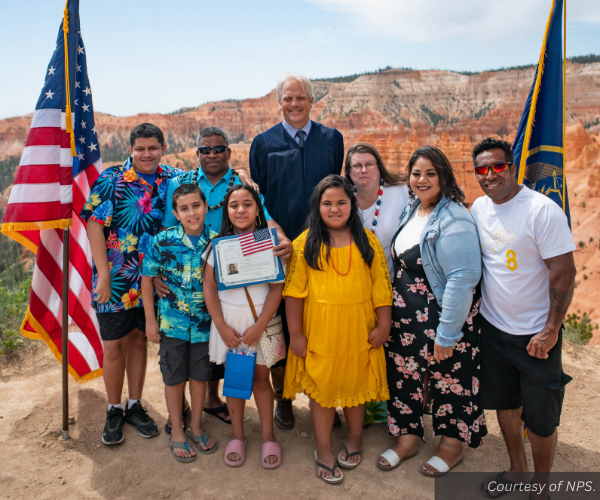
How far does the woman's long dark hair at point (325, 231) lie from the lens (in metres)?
2.75

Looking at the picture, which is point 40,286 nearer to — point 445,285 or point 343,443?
point 343,443

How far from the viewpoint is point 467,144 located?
33.6 metres

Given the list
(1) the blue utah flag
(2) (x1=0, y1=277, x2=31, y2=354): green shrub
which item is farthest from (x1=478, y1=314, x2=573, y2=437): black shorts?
(2) (x1=0, y1=277, x2=31, y2=354): green shrub

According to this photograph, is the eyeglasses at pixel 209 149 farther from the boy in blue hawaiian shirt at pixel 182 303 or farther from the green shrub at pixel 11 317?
the green shrub at pixel 11 317

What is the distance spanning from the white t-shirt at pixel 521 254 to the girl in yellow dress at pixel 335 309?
2.18 feet

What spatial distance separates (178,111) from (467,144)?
167 feet

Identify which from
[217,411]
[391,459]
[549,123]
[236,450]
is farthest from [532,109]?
[217,411]

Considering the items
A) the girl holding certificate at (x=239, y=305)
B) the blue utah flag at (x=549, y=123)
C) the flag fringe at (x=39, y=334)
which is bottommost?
the flag fringe at (x=39, y=334)

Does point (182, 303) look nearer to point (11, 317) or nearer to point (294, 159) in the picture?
point (294, 159)

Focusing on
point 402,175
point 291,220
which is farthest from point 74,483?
point 402,175

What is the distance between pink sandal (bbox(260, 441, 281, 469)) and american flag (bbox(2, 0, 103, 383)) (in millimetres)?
1953

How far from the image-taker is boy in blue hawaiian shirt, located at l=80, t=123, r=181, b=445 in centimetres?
308

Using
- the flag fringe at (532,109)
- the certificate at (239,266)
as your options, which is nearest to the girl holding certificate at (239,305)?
the certificate at (239,266)

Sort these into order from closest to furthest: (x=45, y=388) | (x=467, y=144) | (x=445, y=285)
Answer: (x=445, y=285) → (x=45, y=388) → (x=467, y=144)
